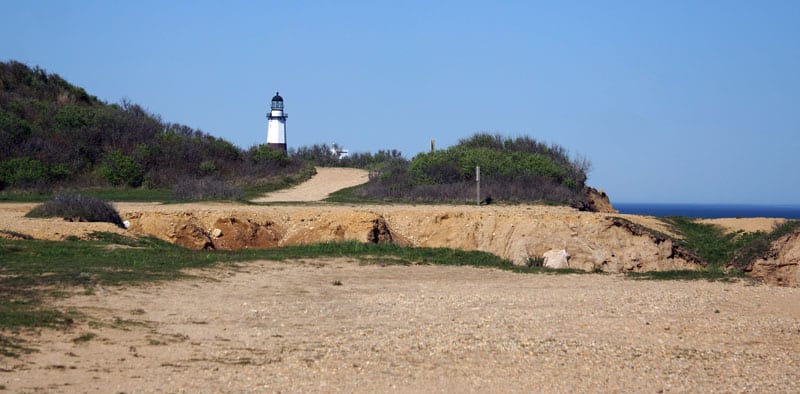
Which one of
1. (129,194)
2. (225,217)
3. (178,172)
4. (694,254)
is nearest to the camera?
(694,254)

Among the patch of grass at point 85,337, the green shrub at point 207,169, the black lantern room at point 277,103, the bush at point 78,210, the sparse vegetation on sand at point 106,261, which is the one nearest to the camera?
the patch of grass at point 85,337

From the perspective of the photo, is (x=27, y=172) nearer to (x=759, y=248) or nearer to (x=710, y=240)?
(x=710, y=240)

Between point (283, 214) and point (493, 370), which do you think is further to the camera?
point (283, 214)

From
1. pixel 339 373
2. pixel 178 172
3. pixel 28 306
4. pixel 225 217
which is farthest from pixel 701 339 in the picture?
pixel 178 172

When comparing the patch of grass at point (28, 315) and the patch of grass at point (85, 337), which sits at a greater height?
the patch of grass at point (28, 315)

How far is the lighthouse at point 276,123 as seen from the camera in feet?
186

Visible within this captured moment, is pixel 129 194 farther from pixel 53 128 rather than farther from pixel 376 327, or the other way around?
pixel 376 327

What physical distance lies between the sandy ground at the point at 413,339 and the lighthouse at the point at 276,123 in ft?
132

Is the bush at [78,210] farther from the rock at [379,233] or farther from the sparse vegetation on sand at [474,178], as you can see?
the sparse vegetation on sand at [474,178]

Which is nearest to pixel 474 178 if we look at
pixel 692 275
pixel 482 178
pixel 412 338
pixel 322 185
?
pixel 482 178

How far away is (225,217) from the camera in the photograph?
2467 cm

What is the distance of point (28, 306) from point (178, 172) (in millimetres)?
26712

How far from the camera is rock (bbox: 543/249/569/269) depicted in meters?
21.0

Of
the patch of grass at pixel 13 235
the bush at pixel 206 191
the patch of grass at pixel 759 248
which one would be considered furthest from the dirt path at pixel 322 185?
the patch of grass at pixel 759 248
